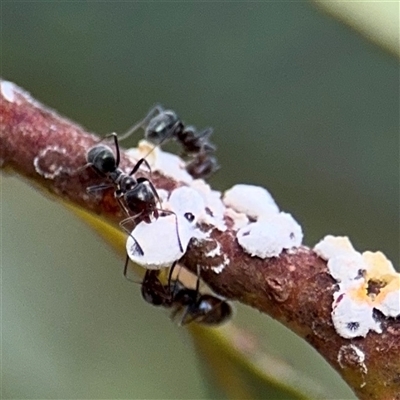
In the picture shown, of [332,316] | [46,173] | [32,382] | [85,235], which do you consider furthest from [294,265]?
[85,235]

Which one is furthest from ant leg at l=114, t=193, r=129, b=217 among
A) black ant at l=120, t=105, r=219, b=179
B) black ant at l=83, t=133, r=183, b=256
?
black ant at l=120, t=105, r=219, b=179

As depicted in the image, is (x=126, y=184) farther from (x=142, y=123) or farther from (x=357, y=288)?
(x=142, y=123)

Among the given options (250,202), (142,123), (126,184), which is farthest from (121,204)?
(142,123)

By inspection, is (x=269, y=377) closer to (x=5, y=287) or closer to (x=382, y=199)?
(x=5, y=287)

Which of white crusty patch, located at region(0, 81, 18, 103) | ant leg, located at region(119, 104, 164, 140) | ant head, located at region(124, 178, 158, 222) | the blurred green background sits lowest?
ant head, located at region(124, 178, 158, 222)

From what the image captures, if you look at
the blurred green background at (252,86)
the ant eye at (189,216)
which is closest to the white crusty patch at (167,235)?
the ant eye at (189,216)

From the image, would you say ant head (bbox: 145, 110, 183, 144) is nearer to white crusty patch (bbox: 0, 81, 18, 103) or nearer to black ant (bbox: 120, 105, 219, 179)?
black ant (bbox: 120, 105, 219, 179)
